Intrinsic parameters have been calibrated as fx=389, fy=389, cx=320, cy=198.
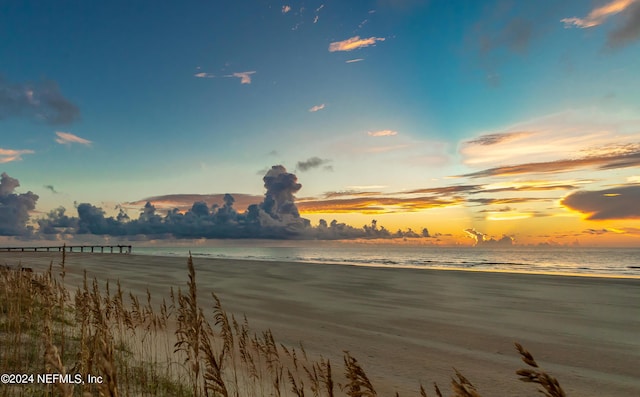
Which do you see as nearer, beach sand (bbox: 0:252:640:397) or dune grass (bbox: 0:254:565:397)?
dune grass (bbox: 0:254:565:397)

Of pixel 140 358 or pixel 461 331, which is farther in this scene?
pixel 461 331

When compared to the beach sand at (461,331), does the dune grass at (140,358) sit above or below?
above

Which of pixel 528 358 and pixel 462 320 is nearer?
pixel 528 358

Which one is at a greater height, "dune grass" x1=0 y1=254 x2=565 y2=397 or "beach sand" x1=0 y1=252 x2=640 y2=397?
"dune grass" x1=0 y1=254 x2=565 y2=397

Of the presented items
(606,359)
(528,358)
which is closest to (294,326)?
(606,359)

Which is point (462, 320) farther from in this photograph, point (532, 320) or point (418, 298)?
point (418, 298)

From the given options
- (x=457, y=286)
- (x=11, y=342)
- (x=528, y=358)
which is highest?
(x=528, y=358)

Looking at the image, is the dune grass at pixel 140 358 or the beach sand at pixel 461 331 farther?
the beach sand at pixel 461 331

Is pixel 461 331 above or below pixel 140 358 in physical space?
below

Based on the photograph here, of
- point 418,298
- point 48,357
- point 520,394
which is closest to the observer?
point 48,357

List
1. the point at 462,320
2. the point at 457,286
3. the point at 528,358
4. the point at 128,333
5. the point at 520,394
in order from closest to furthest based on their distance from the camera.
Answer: the point at 528,358
the point at 520,394
the point at 128,333
the point at 462,320
the point at 457,286

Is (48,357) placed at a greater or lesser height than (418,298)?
greater

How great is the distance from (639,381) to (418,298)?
14174 millimetres

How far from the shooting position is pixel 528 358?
1.92m
